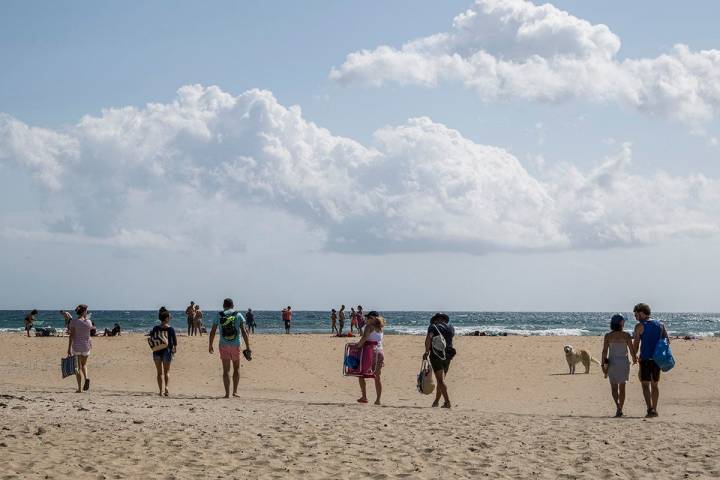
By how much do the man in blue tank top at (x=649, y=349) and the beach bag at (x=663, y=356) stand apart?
0.07 m

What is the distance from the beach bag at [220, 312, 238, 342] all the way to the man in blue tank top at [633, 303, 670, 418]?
6.75 m

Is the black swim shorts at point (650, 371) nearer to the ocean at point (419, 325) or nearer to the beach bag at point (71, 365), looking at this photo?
the beach bag at point (71, 365)

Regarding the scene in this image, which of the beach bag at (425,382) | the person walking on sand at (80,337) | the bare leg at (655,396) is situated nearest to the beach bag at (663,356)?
the bare leg at (655,396)

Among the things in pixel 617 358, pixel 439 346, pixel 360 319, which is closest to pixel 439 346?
pixel 439 346

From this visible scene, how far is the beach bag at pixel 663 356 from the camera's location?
1176cm

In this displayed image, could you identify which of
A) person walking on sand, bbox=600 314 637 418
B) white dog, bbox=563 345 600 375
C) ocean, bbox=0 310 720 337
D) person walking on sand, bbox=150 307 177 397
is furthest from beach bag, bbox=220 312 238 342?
ocean, bbox=0 310 720 337

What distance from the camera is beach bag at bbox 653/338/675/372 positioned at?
463 inches

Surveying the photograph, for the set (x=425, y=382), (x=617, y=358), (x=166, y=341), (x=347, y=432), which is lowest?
(x=347, y=432)

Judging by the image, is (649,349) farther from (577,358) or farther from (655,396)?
(577,358)

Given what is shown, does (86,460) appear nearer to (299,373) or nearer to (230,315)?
(230,315)

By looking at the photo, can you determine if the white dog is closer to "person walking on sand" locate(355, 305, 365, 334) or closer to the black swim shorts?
the black swim shorts

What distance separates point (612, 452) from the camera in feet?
28.3

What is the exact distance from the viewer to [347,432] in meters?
9.41

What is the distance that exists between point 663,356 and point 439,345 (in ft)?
11.6
